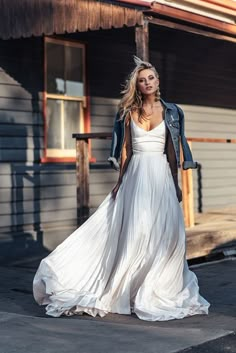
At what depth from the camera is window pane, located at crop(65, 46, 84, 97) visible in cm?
1086

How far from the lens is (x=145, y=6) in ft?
27.5

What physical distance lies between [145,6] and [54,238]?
3625mm

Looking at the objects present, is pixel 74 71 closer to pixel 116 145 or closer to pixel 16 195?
pixel 16 195

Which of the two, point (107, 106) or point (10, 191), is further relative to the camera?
point (107, 106)

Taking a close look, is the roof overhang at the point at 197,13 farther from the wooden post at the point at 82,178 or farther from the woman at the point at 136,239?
the woman at the point at 136,239

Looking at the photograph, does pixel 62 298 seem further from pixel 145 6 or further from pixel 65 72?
pixel 65 72

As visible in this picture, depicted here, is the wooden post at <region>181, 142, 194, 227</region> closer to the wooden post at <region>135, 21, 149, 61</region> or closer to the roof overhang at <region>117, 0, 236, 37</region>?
the roof overhang at <region>117, 0, 236, 37</region>

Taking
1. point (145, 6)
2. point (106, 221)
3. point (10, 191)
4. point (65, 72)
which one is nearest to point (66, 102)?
point (65, 72)

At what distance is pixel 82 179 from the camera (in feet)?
31.7

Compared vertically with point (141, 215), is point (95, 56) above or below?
above

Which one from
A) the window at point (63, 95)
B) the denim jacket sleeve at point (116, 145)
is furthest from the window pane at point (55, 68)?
the denim jacket sleeve at point (116, 145)

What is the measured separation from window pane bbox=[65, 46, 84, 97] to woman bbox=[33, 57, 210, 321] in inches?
169

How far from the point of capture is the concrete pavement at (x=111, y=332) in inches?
203

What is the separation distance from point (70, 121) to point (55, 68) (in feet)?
2.59
